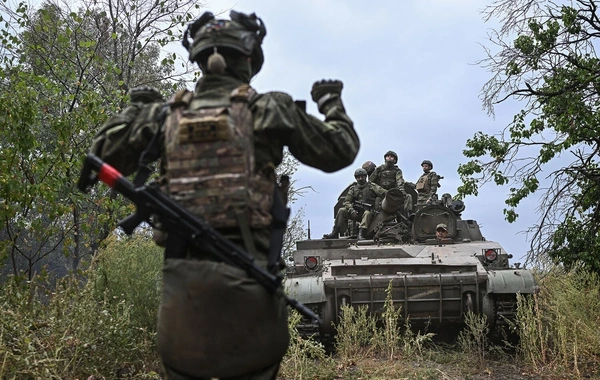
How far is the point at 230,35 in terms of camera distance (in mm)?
3059

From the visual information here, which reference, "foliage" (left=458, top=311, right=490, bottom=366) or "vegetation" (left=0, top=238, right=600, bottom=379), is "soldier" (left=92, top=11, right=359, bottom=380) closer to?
"vegetation" (left=0, top=238, right=600, bottom=379)

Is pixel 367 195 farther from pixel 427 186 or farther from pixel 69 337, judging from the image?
pixel 69 337

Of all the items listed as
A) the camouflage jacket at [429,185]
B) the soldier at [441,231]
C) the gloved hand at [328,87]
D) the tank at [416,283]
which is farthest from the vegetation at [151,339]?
the camouflage jacket at [429,185]

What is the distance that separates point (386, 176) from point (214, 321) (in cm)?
928

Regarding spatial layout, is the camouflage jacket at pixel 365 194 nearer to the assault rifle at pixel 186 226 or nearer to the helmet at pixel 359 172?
the helmet at pixel 359 172

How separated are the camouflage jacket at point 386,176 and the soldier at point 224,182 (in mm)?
8755

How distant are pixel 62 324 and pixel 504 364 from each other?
4735mm

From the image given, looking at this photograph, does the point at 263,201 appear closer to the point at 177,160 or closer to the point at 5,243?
the point at 177,160

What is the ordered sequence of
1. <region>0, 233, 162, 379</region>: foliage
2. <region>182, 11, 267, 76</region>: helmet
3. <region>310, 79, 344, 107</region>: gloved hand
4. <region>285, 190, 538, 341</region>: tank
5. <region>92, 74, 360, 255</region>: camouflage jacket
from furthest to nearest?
<region>285, 190, 538, 341</region>: tank, <region>0, 233, 162, 379</region>: foliage, <region>310, 79, 344, 107</region>: gloved hand, <region>182, 11, 267, 76</region>: helmet, <region>92, 74, 360, 255</region>: camouflage jacket

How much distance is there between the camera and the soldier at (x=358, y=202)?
11.2 m

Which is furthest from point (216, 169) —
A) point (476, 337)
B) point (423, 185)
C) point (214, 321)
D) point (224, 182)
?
point (423, 185)

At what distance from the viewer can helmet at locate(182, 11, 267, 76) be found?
10.0ft

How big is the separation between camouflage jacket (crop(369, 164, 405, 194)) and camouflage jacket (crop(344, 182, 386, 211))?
11.8 inches

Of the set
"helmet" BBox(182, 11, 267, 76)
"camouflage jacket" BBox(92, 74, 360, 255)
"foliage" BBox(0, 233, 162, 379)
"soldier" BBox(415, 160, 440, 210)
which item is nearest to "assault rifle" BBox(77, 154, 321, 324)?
"camouflage jacket" BBox(92, 74, 360, 255)
